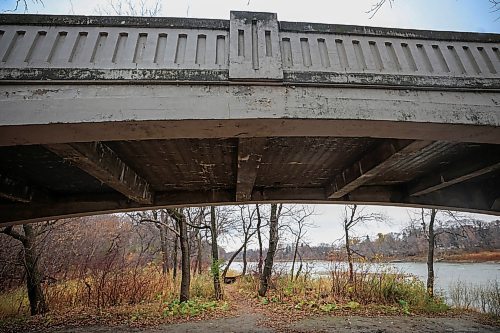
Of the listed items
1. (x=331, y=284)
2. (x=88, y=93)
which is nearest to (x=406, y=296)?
(x=331, y=284)

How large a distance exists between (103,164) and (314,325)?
687 cm

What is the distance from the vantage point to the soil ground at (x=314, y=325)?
7461 mm

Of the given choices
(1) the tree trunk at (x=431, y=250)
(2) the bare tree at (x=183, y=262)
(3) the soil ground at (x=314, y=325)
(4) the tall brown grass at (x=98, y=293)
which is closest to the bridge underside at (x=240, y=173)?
(3) the soil ground at (x=314, y=325)

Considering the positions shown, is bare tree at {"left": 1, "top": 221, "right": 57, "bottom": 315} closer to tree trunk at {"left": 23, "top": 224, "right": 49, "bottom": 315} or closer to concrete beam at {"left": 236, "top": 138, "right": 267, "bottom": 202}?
tree trunk at {"left": 23, "top": 224, "right": 49, "bottom": 315}

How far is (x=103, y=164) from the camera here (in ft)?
12.6

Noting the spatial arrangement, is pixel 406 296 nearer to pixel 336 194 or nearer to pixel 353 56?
pixel 336 194

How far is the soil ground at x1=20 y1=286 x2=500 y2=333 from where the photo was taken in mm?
7461

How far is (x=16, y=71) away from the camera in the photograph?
2686 mm

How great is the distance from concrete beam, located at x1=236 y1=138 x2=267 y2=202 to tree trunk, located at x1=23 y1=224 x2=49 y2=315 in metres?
8.13

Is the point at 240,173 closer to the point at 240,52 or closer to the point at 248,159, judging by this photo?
the point at 248,159

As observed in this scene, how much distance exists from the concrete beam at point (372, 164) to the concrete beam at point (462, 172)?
119 cm

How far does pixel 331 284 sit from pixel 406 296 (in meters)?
2.56

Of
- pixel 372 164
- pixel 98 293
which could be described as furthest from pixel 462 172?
pixel 98 293

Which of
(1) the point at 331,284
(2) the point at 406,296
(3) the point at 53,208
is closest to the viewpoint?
(3) the point at 53,208
